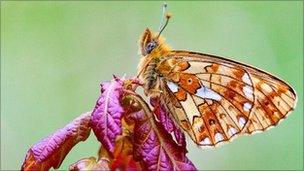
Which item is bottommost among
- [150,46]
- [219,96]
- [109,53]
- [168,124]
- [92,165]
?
[92,165]

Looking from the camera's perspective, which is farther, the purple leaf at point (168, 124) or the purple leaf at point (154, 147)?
the purple leaf at point (168, 124)

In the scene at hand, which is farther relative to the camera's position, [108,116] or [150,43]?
[150,43]

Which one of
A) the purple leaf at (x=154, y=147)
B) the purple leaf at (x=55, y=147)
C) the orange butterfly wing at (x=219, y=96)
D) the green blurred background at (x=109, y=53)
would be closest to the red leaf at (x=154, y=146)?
the purple leaf at (x=154, y=147)

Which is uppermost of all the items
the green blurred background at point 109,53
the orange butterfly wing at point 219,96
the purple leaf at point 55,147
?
the green blurred background at point 109,53

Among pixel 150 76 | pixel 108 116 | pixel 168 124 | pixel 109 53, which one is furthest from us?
pixel 109 53

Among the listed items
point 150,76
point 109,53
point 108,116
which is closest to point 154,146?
point 108,116

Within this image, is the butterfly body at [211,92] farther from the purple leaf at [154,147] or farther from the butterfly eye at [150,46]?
the purple leaf at [154,147]

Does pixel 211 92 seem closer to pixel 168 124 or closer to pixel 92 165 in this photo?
pixel 168 124

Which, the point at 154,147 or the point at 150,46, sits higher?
the point at 150,46
